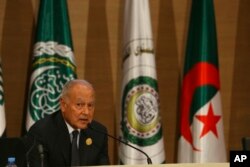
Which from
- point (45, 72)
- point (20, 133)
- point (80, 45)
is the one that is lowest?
point (20, 133)

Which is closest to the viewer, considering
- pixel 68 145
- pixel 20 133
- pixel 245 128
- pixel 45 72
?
pixel 68 145

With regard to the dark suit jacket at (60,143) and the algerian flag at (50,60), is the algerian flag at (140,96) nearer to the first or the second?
the algerian flag at (50,60)

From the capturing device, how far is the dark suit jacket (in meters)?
4.04

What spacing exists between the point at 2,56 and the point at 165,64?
1.78 metres

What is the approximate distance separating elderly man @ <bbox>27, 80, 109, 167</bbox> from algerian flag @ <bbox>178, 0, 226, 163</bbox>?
6.87ft

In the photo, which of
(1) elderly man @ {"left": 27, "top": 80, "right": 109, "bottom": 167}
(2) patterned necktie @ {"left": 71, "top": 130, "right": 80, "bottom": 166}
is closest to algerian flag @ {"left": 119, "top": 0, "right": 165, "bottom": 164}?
(1) elderly man @ {"left": 27, "top": 80, "right": 109, "bottom": 167}

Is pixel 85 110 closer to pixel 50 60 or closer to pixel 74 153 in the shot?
pixel 74 153

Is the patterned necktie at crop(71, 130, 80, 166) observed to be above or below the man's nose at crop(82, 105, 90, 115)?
below

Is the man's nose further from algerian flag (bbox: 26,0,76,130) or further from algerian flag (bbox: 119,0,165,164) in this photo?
algerian flag (bbox: 119,0,165,164)

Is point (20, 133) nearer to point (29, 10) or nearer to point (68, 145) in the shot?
point (29, 10)

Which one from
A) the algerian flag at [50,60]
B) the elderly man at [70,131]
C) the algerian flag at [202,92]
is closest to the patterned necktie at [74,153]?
the elderly man at [70,131]

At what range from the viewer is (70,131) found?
419cm

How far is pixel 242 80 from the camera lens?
22.4ft

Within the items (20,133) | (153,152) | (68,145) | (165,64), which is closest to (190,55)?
(165,64)
